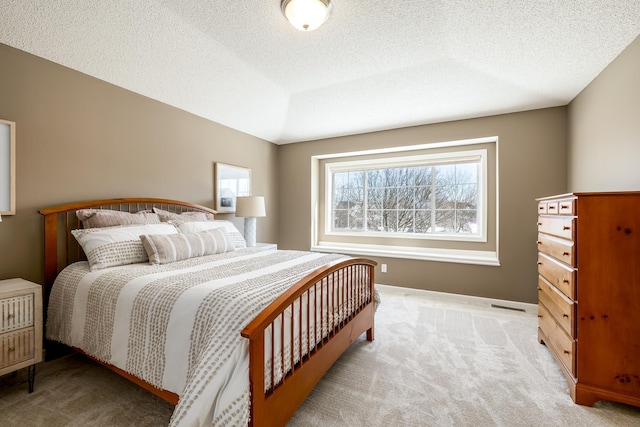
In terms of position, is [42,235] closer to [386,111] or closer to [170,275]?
[170,275]

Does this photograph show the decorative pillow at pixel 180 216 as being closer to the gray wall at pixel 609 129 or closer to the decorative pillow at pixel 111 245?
the decorative pillow at pixel 111 245

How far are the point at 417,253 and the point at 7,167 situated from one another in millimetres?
4194

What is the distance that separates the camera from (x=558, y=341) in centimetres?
196

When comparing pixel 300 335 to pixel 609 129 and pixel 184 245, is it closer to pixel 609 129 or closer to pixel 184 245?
pixel 184 245

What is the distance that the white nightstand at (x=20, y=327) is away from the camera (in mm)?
→ 1677

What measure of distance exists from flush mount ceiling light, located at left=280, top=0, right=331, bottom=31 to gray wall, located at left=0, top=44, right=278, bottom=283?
5.95 feet

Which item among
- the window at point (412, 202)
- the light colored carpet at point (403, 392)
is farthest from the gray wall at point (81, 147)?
the window at point (412, 202)

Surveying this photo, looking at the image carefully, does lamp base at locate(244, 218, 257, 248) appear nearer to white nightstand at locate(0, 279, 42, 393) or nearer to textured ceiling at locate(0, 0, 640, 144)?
textured ceiling at locate(0, 0, 640, 144)

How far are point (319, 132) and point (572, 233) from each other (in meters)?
3.33

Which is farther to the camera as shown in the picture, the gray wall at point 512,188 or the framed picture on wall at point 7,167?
the gray wall at point 512,188

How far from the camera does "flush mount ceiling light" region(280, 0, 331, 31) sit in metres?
1.95

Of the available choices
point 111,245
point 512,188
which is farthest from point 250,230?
point 512,188

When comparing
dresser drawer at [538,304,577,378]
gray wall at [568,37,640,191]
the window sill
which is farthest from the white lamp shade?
gray wall at [568,37,640,191]

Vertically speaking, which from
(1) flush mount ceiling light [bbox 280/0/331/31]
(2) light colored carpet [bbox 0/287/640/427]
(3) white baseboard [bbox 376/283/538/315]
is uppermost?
(1) flush mount ceiling light [bbox 280/0/331/31]
